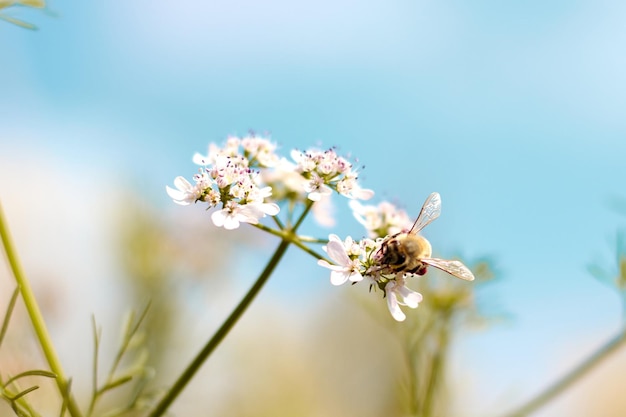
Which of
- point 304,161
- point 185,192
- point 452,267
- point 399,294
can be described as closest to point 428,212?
point 452,267

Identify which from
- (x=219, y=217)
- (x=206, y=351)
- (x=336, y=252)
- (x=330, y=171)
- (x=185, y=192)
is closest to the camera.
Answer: (x=206, y=351)

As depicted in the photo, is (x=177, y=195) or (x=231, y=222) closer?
(x=231, y=222)

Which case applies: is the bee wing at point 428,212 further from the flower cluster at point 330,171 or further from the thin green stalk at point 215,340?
the thin green stalk at point 215,340

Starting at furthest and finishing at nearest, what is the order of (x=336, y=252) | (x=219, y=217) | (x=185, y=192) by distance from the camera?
(x=185, y=192), (x=219, y=217), (x=336, y=252)

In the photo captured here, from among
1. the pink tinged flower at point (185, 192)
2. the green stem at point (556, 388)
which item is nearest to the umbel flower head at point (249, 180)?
the pink tinged flower at point (185, 192)

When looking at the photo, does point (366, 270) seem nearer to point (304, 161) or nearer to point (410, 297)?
point (410, 297)

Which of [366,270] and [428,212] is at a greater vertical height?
[428,212]

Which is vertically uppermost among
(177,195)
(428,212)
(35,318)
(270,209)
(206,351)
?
(428,212)
